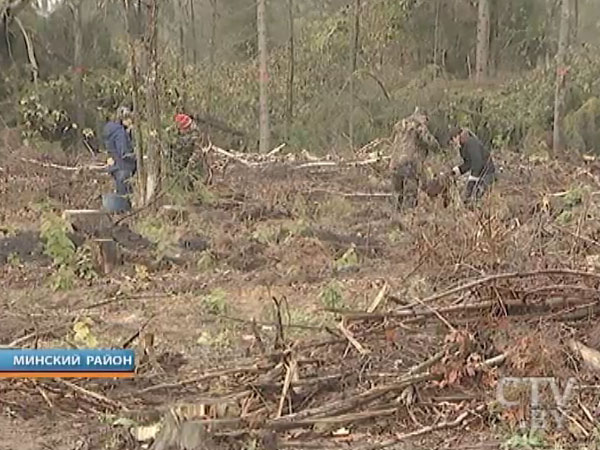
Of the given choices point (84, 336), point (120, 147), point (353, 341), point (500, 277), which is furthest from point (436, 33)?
point (353, 341)

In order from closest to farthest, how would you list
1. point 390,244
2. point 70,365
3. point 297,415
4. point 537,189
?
point 297,415
point 70,365
point 390,244
point 537,189

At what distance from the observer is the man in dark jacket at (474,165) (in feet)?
40.8

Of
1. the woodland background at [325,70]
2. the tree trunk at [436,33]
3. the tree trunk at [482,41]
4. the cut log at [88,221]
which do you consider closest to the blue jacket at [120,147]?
the cut log at [88,221]

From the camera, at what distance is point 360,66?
27203 millimetres

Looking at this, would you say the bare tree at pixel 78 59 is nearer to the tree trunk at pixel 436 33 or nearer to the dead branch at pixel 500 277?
the tree trunk at pixel 436 33

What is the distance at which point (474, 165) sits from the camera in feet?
41.3

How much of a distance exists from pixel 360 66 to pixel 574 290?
69.5 ft

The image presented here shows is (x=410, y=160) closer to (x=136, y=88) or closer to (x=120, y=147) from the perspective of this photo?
(x=136, y=88)

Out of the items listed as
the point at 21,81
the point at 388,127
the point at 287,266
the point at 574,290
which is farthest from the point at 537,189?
the point at 21,81

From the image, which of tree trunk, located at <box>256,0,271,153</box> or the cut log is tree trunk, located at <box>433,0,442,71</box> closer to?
tree trunk, located at <box>256,0,271,153</box>

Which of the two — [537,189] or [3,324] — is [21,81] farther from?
[3,324]

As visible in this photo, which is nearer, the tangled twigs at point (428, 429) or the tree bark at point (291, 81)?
the tangled twigs at point (428, 429)

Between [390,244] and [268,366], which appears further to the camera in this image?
[390,244]

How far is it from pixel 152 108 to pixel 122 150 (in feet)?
3.98
